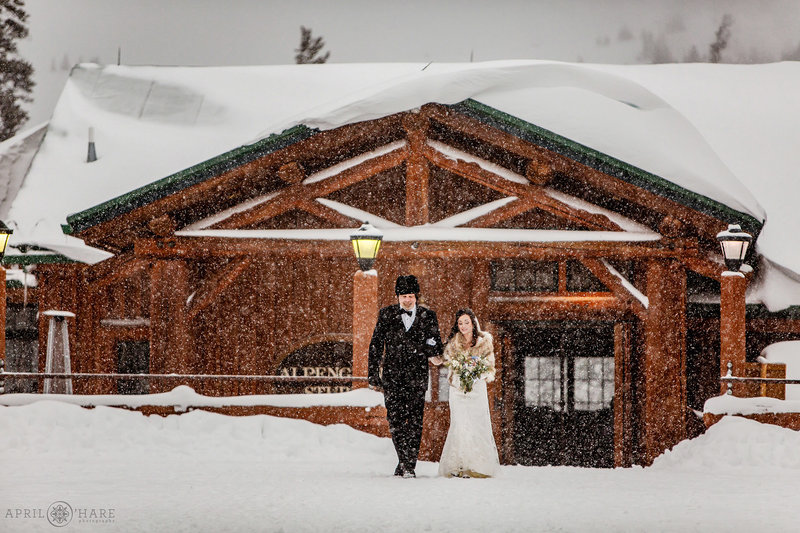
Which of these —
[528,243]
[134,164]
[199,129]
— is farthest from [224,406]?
[199,129]

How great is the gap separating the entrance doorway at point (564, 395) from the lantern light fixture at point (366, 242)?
16.3ft

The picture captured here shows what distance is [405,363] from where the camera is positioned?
35.2 feet

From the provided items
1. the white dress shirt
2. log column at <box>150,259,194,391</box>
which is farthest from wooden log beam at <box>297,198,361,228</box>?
the white dress shirt

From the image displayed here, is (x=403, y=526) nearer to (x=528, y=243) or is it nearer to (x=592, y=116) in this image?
(x=528, y=243)

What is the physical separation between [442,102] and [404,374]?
5040 mm

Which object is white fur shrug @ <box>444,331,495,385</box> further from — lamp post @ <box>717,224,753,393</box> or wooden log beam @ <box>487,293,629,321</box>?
wooden log beam @ <box>487,293,629,321</box>

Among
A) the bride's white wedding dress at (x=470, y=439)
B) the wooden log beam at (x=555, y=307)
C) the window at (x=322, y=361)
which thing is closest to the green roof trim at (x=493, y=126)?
the wooden log beam at (x=555, y=307)

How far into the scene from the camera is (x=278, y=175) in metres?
15.6

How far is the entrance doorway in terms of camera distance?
17828 millimetres

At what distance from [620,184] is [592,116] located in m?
5.55

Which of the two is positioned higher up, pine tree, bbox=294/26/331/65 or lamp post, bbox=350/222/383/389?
pine tree, bbox=294/26/331/65

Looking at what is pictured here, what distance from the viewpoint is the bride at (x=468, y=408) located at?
11133 millimetres

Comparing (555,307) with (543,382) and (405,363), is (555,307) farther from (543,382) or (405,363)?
(405,363)

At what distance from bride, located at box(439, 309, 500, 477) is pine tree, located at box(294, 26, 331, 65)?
36256 mm
